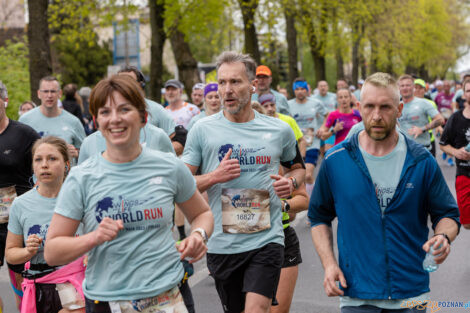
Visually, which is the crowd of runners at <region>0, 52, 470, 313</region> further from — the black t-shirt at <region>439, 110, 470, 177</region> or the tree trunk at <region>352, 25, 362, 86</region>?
the tree trunk at <region>352, 25, 362, 86</region>

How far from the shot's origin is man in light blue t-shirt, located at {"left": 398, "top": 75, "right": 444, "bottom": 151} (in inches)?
441

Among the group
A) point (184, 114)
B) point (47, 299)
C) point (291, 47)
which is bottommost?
point (47, 299)

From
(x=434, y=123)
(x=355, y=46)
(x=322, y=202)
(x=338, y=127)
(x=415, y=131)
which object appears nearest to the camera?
(x=322, y=202)

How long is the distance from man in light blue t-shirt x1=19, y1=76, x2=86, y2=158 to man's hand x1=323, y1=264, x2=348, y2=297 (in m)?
5.34

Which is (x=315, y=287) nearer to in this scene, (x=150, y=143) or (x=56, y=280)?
(x=150, y=143)

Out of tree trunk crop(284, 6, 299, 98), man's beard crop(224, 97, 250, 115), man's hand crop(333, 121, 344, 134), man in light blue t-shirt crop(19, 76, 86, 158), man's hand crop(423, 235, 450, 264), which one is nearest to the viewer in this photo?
man's hand crop(423, 235, 450, 264)

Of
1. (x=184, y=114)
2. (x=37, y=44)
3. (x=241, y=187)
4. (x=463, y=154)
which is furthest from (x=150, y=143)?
(x=37, y=44)

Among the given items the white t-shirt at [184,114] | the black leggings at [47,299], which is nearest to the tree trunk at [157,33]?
the white t-shirt at [184,114]

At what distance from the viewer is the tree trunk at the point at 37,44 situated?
13094mm

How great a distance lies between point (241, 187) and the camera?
4715 mm

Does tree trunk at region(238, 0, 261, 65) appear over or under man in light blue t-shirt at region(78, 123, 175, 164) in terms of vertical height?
over

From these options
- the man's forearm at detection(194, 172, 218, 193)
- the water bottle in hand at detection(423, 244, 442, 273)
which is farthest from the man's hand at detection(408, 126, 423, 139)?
the water bottle in hand at detection(423, 244, 442, 273)

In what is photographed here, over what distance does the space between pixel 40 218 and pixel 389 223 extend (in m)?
2.36

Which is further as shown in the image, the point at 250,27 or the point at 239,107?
the point at 250,27
